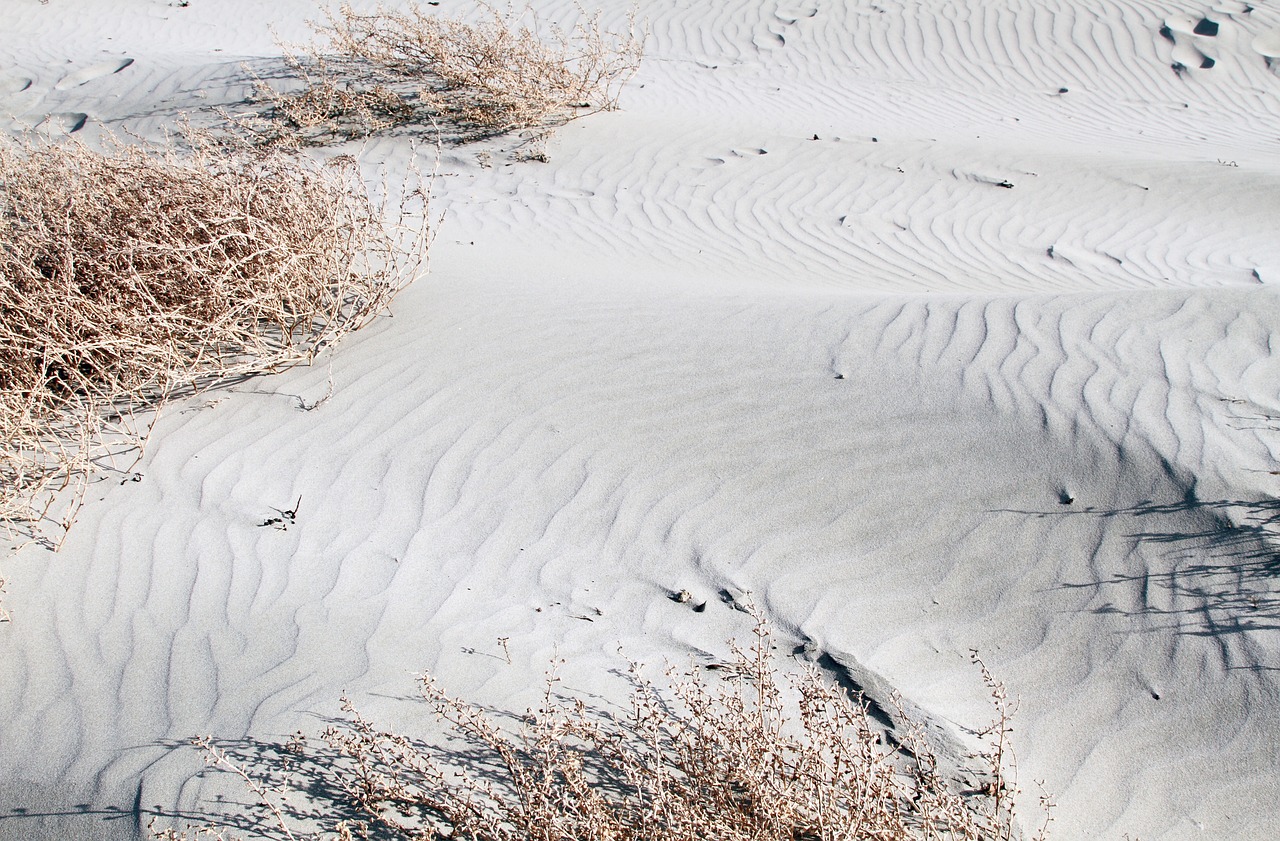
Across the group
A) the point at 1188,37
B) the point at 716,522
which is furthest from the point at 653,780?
the point at 1188,37

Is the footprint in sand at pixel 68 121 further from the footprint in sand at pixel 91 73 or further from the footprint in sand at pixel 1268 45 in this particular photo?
the footprint in sand at pixel 1268 45

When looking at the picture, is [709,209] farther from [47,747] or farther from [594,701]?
[47,747]

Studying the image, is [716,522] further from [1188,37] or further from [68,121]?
[1188,37]

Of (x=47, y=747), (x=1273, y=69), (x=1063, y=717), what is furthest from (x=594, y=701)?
(x=1273, y=69)

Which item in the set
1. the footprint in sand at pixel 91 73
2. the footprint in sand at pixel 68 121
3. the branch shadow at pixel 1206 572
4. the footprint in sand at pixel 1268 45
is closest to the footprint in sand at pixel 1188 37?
the footprint in sand at pixel 1268 45

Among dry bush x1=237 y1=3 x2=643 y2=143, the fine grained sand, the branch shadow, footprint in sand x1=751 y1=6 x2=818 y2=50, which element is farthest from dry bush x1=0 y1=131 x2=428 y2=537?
footprint in sand x1=751 y1=6 x2=818 y2=50

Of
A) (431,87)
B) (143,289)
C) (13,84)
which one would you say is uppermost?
(13,84)

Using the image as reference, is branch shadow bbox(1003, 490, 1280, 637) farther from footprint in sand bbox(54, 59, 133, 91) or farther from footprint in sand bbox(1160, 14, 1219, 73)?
footprint in sand bbox(54, 59, 133, 91)
